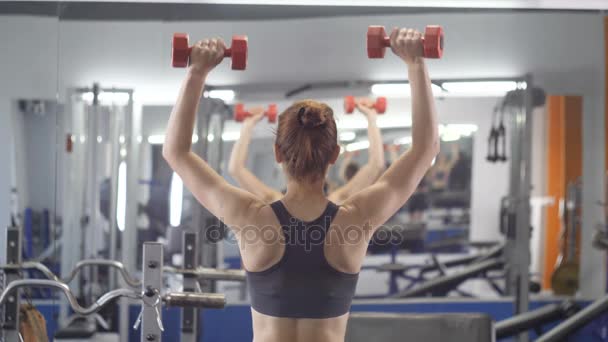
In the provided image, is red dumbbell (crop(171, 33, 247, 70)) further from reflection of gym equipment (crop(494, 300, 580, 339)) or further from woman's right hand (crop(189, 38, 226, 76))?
reflection of gym equipment (crop(494, 300, 580, 339))

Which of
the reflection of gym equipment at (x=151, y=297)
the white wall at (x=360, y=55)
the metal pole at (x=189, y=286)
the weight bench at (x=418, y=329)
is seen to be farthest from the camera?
the white wall at (x=360, y=55)

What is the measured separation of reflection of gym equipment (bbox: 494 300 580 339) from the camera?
11.8ft

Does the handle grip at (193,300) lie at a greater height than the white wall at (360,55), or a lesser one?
lesser

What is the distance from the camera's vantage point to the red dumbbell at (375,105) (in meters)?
3.66

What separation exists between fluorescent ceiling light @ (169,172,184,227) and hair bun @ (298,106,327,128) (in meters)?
2.30

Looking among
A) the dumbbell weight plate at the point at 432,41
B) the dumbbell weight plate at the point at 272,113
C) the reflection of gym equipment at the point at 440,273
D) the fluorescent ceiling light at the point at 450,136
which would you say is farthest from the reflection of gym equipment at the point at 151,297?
the fluorescent ceiling light at the point at 450,136

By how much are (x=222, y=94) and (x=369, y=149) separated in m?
0.90

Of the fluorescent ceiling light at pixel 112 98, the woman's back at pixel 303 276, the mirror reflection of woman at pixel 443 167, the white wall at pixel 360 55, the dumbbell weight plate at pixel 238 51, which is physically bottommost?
the woman's back at pixel 303 276

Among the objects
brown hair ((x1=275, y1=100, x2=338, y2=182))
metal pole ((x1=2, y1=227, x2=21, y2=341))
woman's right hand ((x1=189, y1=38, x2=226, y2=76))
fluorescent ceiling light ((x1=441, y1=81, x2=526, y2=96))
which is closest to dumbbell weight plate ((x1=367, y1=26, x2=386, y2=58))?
brown hair ((x1=275, y1=100, x2=338, y2=182))

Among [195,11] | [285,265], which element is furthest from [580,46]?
[285,265]

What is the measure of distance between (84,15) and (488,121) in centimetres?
240

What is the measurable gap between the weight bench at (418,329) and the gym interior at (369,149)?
120 centimetres

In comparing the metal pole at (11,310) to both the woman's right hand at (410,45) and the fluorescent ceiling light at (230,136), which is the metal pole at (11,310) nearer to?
the fluorescent ceiling light at (230,136)

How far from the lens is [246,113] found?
3.82m
